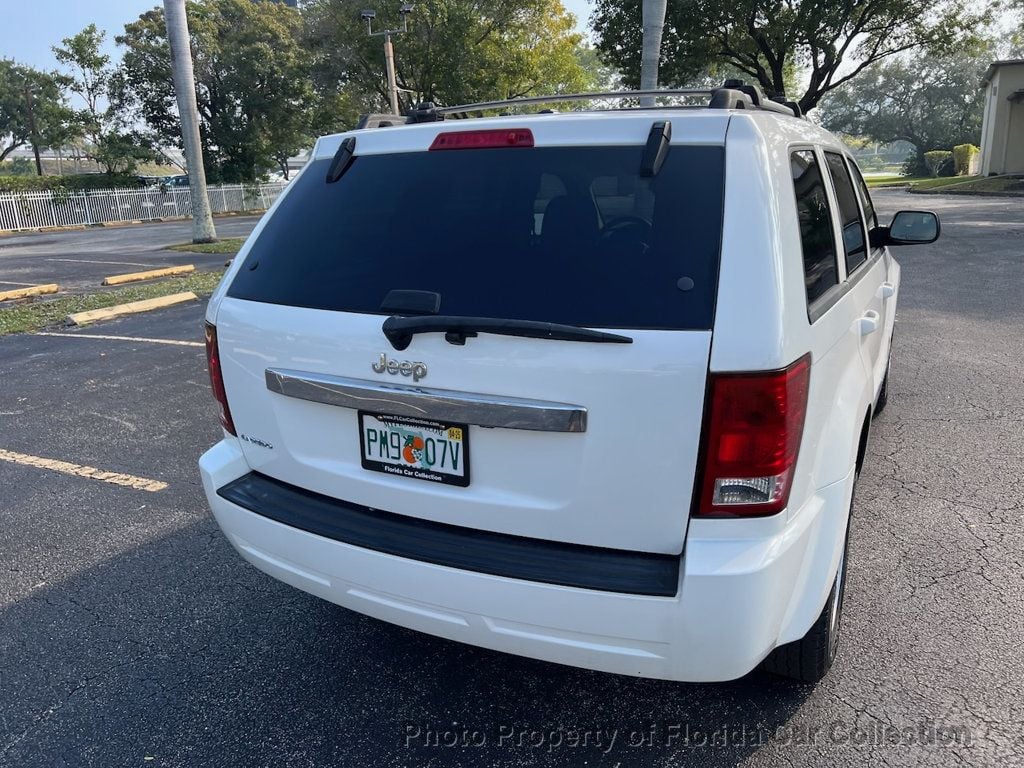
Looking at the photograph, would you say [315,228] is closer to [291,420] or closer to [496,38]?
[291,420]

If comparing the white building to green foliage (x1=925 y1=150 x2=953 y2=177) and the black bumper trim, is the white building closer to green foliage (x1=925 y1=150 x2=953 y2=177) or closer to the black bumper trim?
green foliage (x1=925 y1=150 x2=953 y2=177)

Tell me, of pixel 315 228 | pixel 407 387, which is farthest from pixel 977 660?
pixel 315 228

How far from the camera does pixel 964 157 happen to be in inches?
1732

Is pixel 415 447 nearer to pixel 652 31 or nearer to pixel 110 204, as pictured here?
pixel 652 31

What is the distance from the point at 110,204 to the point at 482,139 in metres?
34.9

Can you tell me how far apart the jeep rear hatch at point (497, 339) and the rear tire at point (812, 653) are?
2.54ft

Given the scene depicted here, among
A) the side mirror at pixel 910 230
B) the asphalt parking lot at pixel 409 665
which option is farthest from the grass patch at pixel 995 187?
the asphalt parking lot at pixel 409 665

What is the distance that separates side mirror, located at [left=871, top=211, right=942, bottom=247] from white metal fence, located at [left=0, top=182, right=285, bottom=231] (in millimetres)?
29151

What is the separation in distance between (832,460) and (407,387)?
4.18 ft

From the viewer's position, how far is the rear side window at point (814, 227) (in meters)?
2.22

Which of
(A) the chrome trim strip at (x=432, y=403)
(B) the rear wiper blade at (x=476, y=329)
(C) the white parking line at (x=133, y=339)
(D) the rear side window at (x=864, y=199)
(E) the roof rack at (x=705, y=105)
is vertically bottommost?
(C) the white parking line at (x=133, y=339)

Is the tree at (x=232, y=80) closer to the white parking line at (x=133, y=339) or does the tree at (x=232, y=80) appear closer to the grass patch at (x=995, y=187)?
the grass patch at (x=995, y=187)

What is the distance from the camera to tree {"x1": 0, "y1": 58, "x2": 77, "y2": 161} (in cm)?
3312

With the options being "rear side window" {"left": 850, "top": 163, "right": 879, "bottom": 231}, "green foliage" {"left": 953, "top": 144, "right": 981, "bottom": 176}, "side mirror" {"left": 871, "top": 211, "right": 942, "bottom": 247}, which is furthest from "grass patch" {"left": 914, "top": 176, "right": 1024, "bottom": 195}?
"side mirror" {"left": 871, "top": 211, "right": 942, "bottom": 247}
